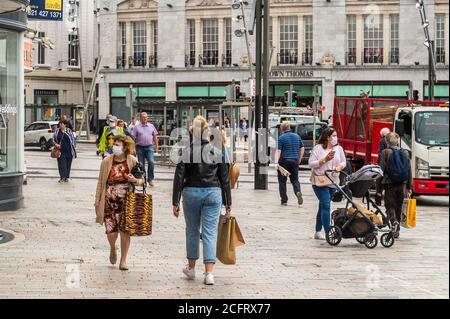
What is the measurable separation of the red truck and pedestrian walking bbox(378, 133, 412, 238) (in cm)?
227

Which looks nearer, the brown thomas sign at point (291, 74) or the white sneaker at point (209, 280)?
the white sneaker at point (209, 280)

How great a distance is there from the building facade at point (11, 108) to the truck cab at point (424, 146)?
823 cm

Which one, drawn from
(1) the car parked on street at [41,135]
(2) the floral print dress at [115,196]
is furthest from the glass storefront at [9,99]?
(1) the car parked on street at [41,135]

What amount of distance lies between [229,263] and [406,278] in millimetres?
1922

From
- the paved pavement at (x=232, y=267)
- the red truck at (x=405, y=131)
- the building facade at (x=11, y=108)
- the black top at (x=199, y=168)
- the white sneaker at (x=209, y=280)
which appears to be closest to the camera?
the paved pavement at (x=232, y=267)

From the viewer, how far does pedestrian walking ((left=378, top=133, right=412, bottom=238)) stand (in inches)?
598

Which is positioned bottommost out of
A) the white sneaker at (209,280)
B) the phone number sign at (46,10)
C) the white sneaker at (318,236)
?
the white sneaker at (318,236)

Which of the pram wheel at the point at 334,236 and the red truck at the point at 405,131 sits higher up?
the red truck at the point at 405,131

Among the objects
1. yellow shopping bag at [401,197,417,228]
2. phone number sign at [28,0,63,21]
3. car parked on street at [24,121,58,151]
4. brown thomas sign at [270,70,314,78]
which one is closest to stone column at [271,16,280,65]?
brown thomas sign at [270,70,314,78]

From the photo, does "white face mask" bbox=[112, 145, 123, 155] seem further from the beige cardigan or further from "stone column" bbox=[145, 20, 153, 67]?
"stone column" bbox=[145, 20, 153, 67]

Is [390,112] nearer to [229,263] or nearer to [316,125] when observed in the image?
[316,125]

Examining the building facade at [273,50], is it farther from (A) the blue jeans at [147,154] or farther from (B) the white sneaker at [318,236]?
(B) the white sneaker at [318,236]

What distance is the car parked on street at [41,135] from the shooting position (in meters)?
50.0

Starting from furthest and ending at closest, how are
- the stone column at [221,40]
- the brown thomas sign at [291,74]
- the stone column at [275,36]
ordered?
1. the stone column at [221,40]
2. the stone column at [275,36]
3. the brown thomas sign at [291,74]
